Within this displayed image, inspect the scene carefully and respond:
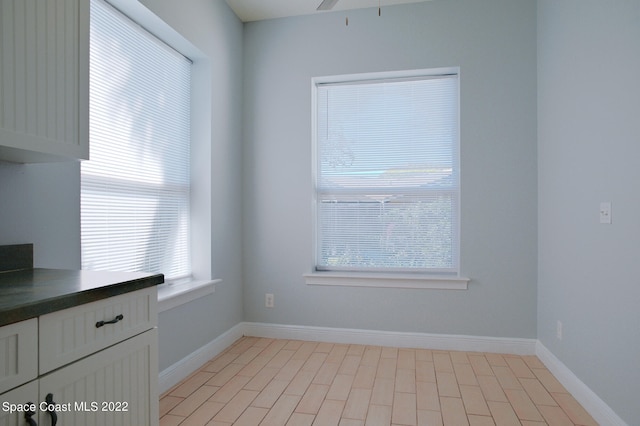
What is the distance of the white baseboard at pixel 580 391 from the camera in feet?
6.42

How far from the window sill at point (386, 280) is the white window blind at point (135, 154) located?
44.2 inches

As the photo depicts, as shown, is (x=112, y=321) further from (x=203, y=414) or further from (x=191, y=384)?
(x=191, y=384)

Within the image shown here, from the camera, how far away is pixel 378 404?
2252 mm

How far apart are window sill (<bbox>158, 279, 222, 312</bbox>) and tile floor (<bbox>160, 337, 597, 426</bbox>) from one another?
527mm

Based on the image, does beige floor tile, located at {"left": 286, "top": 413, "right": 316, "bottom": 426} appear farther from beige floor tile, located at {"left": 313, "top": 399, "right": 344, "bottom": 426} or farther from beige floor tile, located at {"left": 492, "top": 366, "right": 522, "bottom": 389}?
beige floor tile, located at {"left": 492, "top": 366, "right": 522, "bottom": 389}

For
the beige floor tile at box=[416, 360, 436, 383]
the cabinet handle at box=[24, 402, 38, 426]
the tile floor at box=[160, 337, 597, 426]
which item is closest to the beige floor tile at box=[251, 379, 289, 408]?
the tile floor at box=[160, 337, 597, 426]

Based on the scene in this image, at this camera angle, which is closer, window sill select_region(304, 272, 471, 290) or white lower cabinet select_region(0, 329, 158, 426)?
white lower cabinet select_region(0, 329, 158, 426)

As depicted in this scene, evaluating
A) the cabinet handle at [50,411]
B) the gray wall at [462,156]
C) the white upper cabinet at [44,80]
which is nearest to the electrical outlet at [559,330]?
the gray wall at [462,156]

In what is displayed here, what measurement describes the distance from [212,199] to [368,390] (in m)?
1.76

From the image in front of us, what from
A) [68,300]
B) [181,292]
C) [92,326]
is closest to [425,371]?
[181,292]

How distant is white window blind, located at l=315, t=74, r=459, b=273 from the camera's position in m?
3.26

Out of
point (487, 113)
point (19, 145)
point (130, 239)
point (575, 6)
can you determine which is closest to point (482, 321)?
point (487, 113)

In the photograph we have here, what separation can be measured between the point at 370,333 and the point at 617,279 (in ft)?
6.09

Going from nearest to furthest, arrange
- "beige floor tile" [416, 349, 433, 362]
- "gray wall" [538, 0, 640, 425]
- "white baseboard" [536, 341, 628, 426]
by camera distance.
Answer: "gray wall" [538, 0, 640, 425] < "white baseboard" [536, 341, 628, 426] < "beige floor tile" [416, 349, 433, 362]
